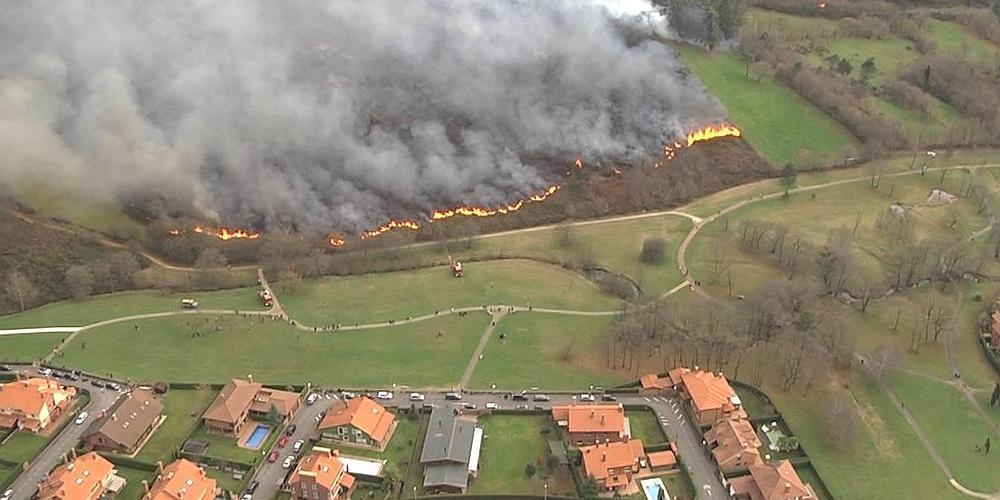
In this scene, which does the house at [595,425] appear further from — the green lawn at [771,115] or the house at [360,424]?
the green lawn at [771,115]

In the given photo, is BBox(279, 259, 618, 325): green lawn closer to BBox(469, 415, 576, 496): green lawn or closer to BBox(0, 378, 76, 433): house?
BBox(469, 415, 576, 496): green lawn

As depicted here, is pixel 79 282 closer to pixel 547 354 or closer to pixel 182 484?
pixel 182 484

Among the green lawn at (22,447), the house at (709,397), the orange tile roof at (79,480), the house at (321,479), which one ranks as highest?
the house at (709,397)

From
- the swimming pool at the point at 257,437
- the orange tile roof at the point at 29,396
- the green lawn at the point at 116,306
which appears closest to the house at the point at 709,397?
the swimming pool at the point at 257,437

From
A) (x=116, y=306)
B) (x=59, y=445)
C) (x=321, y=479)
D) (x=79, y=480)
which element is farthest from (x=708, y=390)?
(x=116, y=306)

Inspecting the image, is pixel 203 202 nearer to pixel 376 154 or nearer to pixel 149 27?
pixel 376 154

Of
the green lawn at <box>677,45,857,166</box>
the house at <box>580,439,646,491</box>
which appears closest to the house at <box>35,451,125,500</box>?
the house at <box>580,439,646,491</box>
